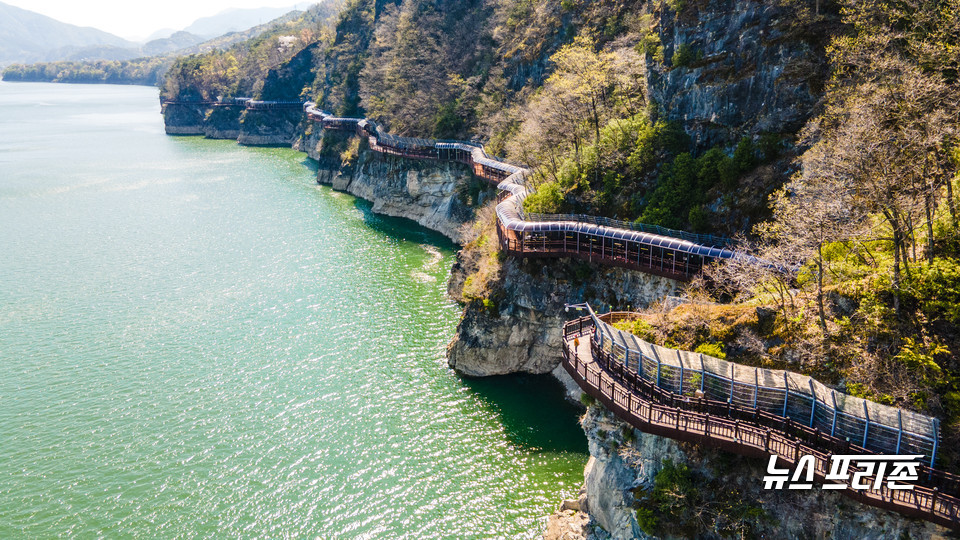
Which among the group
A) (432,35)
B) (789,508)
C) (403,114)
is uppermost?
(432,35)

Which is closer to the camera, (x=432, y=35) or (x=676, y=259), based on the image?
(x=676, y=259)

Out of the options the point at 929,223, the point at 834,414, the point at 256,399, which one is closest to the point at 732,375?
the point at 834,414

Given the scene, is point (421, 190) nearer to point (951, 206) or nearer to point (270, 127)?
point (951, 206)

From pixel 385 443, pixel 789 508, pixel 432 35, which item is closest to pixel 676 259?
pixel 789 508

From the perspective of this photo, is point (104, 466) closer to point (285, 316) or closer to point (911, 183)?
point (285, 316)

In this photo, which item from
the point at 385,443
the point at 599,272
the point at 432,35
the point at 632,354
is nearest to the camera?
the point at 632,354

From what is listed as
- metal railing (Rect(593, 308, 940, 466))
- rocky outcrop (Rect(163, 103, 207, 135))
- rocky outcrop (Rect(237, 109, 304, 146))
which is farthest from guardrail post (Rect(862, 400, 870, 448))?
rocky outcrop (Rect(163, 103, 207, 135))

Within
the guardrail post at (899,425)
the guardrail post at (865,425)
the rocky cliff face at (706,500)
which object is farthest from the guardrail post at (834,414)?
the rocky cliff face at (706,500)
